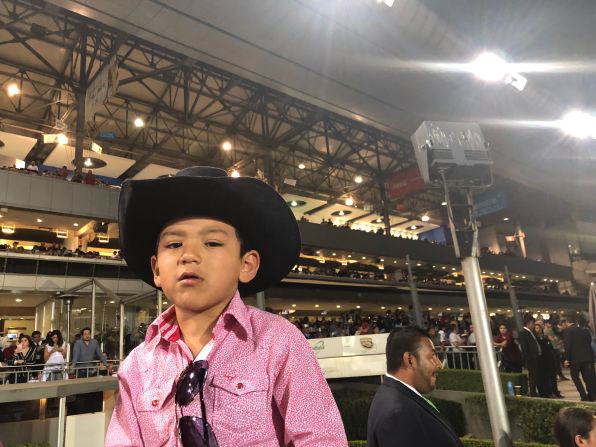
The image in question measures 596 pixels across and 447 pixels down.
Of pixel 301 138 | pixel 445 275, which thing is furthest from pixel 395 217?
pixel 301 138

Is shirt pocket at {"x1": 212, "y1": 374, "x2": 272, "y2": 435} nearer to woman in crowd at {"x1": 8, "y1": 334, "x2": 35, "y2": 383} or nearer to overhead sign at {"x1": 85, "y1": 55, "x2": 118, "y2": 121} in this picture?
woman in crowd at {"x1": 8, "y1": 334, "x2": 35, "y2": 383}

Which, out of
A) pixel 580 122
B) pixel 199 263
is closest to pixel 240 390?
pixel 199 263

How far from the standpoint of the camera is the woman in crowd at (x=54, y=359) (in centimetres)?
904

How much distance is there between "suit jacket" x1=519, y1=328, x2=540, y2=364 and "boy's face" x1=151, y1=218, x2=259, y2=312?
824 cm

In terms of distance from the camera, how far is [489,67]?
641 centimetres

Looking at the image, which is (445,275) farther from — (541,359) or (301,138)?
(541,359)

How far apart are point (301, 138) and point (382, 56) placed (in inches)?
870

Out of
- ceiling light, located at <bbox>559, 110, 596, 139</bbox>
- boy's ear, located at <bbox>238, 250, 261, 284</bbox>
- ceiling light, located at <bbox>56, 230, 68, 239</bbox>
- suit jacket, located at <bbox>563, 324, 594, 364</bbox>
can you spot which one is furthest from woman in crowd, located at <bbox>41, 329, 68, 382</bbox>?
ceiling light, located at <bbox>56, 230, 68, 239</bbox>

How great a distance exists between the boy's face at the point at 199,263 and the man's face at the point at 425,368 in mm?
1847

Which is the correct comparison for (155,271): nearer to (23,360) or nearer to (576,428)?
(576,428)

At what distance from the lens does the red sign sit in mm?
19906

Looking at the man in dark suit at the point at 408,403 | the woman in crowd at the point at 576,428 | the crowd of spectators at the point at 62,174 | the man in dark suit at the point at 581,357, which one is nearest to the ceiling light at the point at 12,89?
the crowd of spectators at the point at 62,174

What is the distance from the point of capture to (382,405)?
7.89 ft

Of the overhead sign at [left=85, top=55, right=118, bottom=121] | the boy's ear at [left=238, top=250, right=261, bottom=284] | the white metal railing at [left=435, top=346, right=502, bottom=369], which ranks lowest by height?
the white metal railing at [left=435, top=346, right=502, bottom=369]
